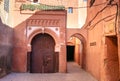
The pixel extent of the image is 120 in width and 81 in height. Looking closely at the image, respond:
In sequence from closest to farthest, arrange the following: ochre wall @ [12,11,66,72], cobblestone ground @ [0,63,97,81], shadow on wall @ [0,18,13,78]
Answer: cobblestone ground @ [0,63,97,81], shadow on wall @ [0,18,13,78], ochre wall @ [12,11,66,72]

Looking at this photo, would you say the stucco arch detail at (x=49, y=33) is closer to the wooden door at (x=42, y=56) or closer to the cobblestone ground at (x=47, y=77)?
A: the wooden door at (x=42, y=56)

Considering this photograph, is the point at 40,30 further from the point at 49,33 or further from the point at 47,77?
the point at 47,77

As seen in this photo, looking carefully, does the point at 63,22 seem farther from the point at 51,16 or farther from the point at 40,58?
the point at 40,58

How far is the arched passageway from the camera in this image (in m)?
17.1

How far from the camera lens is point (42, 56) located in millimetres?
17219

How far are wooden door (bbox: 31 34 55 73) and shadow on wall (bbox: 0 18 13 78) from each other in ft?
5.91

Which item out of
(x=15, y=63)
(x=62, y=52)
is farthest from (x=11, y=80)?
(x=62, y=52)

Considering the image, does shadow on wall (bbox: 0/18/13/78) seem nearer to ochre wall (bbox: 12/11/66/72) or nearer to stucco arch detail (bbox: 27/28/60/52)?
ochre wall (bbox: 12/11/66/72)

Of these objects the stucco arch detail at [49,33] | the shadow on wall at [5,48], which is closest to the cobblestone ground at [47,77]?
the shadow on wall at [5,48]

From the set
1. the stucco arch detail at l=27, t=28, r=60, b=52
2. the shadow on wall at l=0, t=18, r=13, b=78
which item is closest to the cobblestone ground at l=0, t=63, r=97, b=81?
the shadow on wall at l=0, t=18, r=13, b=78

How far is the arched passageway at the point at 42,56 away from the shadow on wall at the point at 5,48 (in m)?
1.76

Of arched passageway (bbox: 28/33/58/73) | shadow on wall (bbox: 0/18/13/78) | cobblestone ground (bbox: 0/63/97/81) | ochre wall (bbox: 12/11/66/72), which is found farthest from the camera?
arched passageway (bbox: 28/33/58/73)

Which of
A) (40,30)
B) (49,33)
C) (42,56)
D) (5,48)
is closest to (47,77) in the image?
(5,48)

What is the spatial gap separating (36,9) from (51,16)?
1.18 meters
